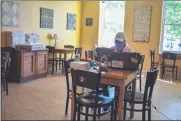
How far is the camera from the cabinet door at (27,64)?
454 centimetres

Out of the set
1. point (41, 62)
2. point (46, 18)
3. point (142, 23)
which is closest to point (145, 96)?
point (41, 62)

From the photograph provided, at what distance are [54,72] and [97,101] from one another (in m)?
3.87

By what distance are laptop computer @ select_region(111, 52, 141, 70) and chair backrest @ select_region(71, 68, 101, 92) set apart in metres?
0.56

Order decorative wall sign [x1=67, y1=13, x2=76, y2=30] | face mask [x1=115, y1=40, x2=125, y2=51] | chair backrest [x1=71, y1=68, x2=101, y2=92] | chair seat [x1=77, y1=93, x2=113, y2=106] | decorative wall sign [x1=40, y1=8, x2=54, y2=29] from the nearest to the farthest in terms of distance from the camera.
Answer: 1. chair backrest [x1=71, y1=68, x2=101, y2=92]
2. chair seat [x1=77, y1=93, x2=113, y2=106]
3. face mask [x1=115, y1=40, x2=125, y2=51]
4. decorative wall sign [x1=40, y1=8, x2=54, y2=29]
5. decorative wall sign [x1=67, y1=13, x2=76, y2=30]

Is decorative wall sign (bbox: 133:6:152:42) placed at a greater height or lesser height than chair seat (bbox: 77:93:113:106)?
greater

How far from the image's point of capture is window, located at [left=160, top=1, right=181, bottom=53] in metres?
6.12

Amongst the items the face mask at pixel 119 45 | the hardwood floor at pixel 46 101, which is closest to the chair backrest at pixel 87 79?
the hardwood floor at pixel 46 101

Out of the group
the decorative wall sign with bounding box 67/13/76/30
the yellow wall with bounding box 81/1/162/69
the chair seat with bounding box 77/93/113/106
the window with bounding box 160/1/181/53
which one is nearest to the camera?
the chair seat with bounding box 77/93/113/106

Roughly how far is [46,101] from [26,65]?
4.77 ft

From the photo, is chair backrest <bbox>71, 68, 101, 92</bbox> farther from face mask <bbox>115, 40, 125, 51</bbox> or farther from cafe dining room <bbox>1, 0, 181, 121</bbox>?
face mask <bbox>115, 40, 125, 51</bbox>

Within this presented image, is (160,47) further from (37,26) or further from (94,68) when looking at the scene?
(94,68)

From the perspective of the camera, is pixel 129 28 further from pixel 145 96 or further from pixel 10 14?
pixel 145 96

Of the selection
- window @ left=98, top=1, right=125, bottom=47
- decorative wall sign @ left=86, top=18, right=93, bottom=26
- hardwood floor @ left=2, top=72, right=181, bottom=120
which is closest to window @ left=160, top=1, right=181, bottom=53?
window @ left=98, top=1, right=125, bottom=47

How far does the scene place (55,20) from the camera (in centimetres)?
614
